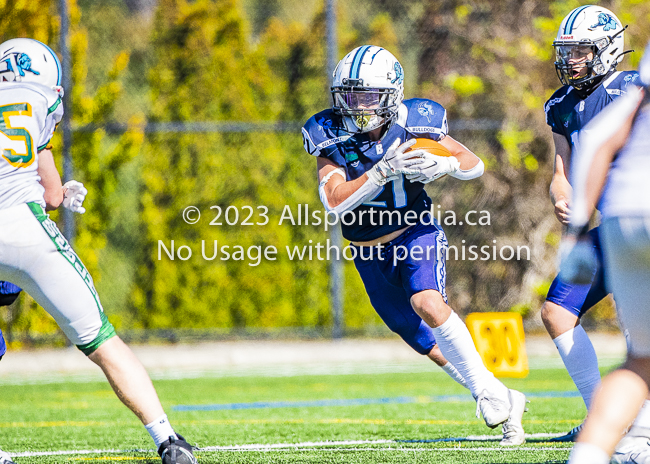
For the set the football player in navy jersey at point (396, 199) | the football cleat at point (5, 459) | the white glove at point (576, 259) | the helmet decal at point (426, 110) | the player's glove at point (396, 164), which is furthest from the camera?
the helmet decal at point (426, 110)

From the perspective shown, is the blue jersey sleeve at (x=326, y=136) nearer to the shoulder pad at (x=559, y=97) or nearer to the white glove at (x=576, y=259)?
the shoulder pad at (x=559, y=97)

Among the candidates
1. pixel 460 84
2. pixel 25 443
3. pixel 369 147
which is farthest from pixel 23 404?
pixel 460 84

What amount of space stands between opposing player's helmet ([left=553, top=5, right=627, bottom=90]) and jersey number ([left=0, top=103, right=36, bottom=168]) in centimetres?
226

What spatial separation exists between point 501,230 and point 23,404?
5.02 m

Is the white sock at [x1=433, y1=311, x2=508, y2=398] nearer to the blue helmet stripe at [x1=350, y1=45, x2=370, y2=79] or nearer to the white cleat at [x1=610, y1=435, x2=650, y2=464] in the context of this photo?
the white cleat at [x1=610, y1=435, x2=650, y2=464]

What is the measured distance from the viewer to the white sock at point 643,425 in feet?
10.7

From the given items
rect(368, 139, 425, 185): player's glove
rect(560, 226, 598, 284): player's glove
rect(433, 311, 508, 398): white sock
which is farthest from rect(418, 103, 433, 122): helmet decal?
rect(560, 226, 598, 284): player's glove

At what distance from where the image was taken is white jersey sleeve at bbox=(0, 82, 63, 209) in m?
3.07

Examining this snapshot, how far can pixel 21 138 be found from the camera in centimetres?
310

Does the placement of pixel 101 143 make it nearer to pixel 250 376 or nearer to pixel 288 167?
pixel 288 167

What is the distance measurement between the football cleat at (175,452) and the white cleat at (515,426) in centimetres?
149

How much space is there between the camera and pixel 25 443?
420 centimetres

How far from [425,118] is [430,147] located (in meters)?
0.32

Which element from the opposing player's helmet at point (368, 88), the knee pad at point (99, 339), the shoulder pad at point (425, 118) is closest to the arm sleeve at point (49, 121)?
the knee pad at point (99, 339)
